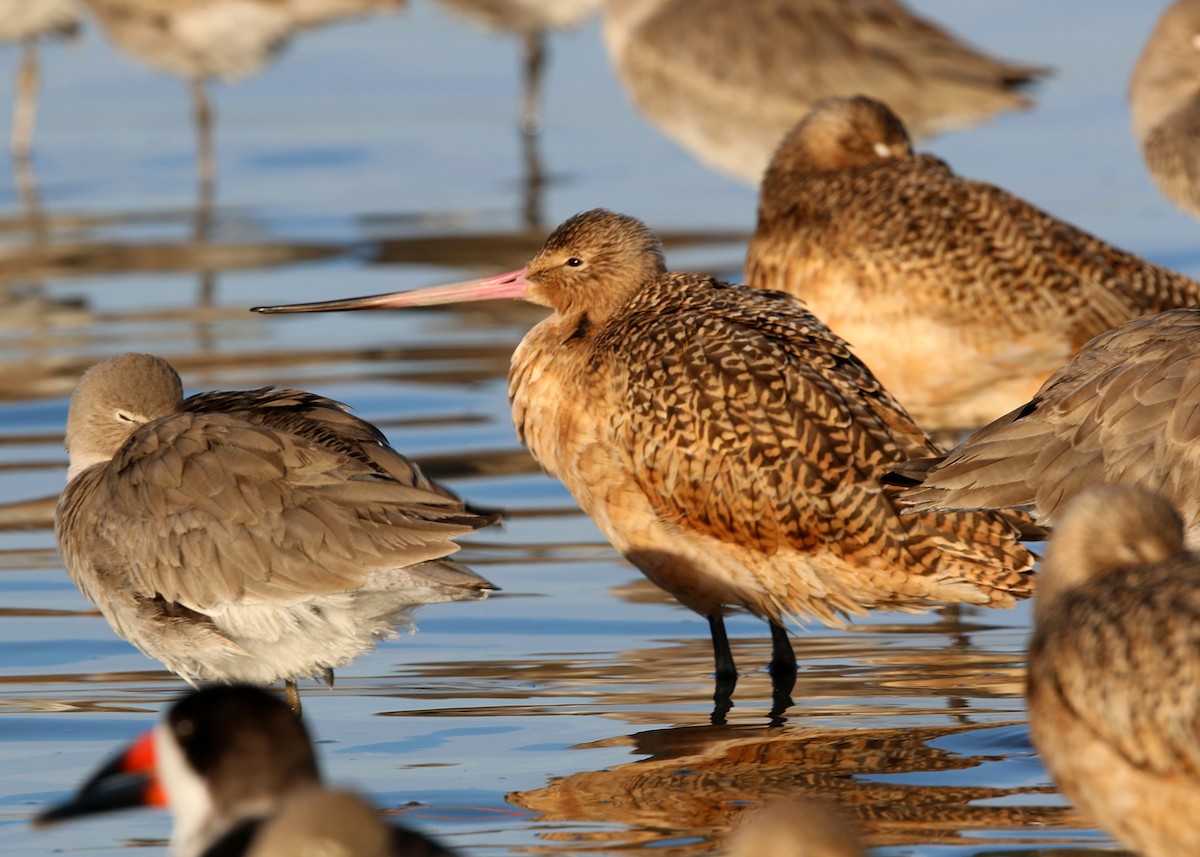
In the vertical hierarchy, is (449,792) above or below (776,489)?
below

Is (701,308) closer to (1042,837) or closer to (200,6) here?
(1042,837)

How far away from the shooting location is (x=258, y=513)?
659 centimetres

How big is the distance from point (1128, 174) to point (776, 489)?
10383 mm

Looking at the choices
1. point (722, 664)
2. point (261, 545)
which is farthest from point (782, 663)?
point (261, 545)

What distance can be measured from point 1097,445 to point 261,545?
2454 millimetres

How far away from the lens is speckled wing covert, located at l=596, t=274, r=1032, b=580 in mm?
6844

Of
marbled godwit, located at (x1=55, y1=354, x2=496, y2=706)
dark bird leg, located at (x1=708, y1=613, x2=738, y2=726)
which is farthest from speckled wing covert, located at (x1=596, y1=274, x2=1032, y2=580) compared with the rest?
marbled godwit, located at (x1=55, y1=354, x2=496, y2=706)

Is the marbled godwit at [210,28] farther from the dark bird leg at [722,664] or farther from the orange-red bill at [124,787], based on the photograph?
the orange-red bill at [124,787]

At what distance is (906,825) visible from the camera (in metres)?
5.87

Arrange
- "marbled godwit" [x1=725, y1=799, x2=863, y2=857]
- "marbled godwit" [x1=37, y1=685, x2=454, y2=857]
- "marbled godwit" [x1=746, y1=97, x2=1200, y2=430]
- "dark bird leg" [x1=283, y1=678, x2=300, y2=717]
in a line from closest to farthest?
"marbled godwit" [x1=725, y1=799, x2=863, y2=857] → "marbled godwit" [x1=37, y1=685, x2=454, y2=857] → "dark bird leg" [x1=283, y1=678, x2=300, y2=717] → "marbled godwit" [x1=746, y1=97, x2=1200, y2=430]

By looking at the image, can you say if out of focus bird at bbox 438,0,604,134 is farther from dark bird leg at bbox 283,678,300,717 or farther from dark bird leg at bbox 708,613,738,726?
dark bird leg at bbox 283,678,300,717

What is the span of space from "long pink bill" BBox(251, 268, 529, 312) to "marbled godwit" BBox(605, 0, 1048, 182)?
5.83m

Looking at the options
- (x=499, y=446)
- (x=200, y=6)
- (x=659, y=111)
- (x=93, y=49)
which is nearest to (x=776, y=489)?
(x=499, y=446)

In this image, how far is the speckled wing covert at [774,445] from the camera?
22.5 ft
